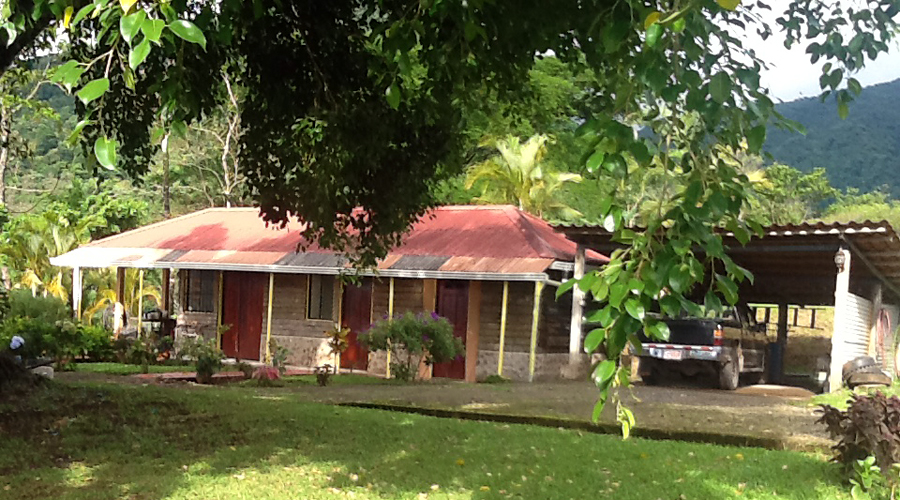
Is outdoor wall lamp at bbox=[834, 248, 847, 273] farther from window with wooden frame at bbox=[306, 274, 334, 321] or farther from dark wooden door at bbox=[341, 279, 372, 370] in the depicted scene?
window with wooden frame at bbox=[306, 274, 334, 321]

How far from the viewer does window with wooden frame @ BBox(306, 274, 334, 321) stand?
20125 millimetres

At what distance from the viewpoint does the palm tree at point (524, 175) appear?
26125mm

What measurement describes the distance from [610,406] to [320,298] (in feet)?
34.2

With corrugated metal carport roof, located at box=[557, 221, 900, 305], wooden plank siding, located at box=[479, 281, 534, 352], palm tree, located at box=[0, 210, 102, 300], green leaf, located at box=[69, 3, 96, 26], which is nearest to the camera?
green leaf, located at box=[69, 3, 96, 26]

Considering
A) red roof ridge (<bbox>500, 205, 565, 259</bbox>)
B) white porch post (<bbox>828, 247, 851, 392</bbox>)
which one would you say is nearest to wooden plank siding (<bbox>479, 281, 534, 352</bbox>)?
red roof ridge (<bbox>500, 205, 565, 259</bbox>)

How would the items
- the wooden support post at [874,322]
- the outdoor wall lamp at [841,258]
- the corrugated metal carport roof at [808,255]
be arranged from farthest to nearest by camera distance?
the wooden support post at [874,322], the outdoor wall lamp at [841,258], the corrugated metal carport roof at [808,255]

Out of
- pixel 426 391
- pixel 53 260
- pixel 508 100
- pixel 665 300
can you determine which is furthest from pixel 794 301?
pixel 665 300

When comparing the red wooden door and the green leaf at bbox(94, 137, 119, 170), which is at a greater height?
the green leaf at bbox(94, 137, 119, 170)

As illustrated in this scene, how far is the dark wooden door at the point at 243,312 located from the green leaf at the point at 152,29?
19590 mm

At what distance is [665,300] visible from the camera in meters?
2.10

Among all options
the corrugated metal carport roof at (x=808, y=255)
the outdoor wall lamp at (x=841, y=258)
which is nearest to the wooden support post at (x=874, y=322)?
the corrugated metal carport roof at (x=808, y=255)

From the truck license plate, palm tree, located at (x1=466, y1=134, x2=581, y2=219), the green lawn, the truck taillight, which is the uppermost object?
palm tree, located at (x1=466, y1=134, x2=581, y2=219)

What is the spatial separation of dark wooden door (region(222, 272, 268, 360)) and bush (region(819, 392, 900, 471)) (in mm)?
16638

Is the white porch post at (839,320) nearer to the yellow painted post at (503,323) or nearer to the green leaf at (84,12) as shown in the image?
the yellow painted post at (503,323)
